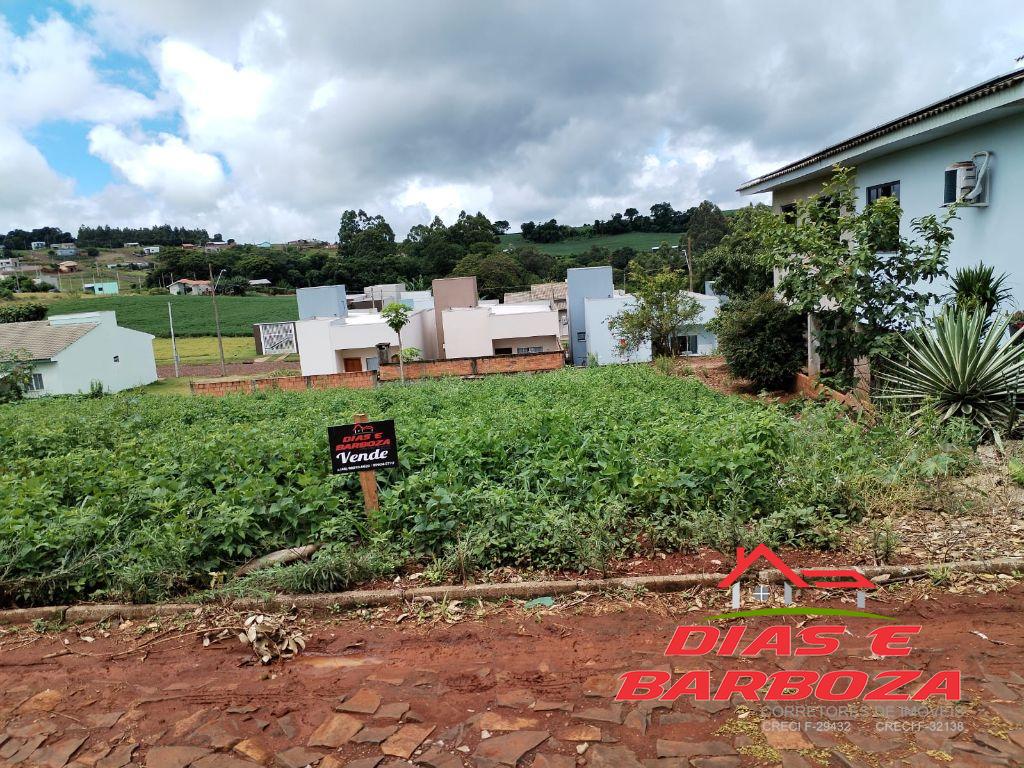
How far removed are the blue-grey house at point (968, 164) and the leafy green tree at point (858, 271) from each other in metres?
0.73

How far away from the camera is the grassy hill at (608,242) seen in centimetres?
8419

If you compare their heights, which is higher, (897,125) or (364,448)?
(897,125)

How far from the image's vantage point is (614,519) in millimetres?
4617

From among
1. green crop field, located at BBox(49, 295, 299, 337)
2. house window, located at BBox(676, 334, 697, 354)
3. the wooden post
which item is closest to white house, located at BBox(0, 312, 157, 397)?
green crop field, located at BBox(49, 295, 299, 337)

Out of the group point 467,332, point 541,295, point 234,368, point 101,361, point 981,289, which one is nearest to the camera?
point 981,289

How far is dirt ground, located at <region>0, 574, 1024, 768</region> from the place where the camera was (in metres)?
2.67

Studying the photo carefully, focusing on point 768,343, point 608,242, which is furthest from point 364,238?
point 768,343

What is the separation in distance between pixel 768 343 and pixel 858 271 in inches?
177

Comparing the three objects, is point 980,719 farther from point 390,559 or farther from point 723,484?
point 390,559

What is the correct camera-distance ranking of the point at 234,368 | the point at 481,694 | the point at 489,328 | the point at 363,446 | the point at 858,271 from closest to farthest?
the point at 481,694 < the point at 363,446 < the point at 858,271 < the point at 489,328 < the point at 234,368

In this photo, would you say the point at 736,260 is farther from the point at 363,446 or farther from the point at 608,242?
the point at 608,242

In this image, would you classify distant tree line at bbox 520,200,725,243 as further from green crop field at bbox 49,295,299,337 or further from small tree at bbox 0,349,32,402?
small tree at bbox 0,349,32,402

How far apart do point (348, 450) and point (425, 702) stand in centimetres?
213

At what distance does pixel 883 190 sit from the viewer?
12297 millimetres
